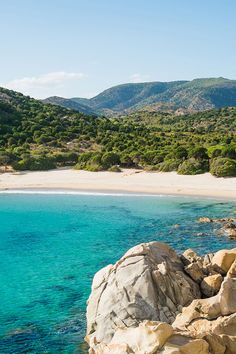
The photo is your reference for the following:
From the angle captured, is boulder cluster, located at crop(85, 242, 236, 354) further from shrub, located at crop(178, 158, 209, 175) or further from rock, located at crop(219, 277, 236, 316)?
shrub, located at crop(178, 158, 209, 175)

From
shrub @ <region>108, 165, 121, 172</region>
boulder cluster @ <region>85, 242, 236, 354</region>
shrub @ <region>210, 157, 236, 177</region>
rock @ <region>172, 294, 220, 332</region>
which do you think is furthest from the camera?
shrub @ <region>108, 165, 121, 172</region>

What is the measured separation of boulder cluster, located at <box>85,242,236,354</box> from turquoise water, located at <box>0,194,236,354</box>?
1.93 meters

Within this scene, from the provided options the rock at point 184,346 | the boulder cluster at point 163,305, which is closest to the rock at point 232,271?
the boulder cluster at point 163,305

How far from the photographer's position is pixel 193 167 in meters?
57.5

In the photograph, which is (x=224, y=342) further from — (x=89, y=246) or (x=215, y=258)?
(x=89, y=246)

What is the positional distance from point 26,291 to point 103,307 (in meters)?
7.34

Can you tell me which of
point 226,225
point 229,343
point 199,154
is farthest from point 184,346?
point 199,154

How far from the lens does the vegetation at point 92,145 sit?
61.0 metres

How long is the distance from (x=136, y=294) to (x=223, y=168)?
130ft

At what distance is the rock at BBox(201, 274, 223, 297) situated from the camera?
17.4m

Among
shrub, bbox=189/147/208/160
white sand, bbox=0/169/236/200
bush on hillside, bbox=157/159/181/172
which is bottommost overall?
white sand, bbox=0/169/236/200

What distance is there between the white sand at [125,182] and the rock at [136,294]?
30465 mm

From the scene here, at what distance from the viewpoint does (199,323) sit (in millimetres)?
14586

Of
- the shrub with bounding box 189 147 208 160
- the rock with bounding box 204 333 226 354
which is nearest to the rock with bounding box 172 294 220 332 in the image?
the rock with bounding box 204 333 226 354
